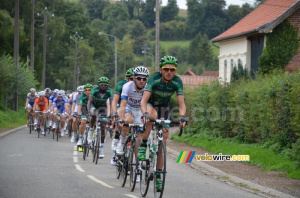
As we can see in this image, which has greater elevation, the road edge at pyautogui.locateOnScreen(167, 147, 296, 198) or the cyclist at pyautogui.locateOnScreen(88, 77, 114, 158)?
the cyclist at pyautogui.locateOnScreen(88, 77, 114, 158)

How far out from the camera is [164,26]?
493 ft

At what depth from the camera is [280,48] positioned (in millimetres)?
32062

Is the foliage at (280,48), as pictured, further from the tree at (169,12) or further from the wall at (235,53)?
the tree at (169,12)

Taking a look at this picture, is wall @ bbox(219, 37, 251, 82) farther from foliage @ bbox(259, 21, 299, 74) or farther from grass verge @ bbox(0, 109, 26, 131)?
grass verge @ bbox(0, 109, 26, 131)

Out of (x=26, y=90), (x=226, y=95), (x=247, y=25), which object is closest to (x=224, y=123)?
(x=226, y=95)

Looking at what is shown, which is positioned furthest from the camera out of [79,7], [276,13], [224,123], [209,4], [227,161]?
[209,4]

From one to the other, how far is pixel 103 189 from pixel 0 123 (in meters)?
22.3

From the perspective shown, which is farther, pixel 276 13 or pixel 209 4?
pixel 209 4

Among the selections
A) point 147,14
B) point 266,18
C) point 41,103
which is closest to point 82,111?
point 41,103

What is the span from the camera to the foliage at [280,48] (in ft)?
105

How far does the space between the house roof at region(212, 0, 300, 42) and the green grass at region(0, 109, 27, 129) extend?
14.1 metres

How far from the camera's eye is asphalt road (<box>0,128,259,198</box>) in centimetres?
1050

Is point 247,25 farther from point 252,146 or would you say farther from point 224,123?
point 252,146

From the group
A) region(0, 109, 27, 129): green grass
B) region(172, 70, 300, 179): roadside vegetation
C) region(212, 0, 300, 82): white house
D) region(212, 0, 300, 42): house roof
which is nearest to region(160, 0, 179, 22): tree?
region(212, 0, 300, 82): white house
